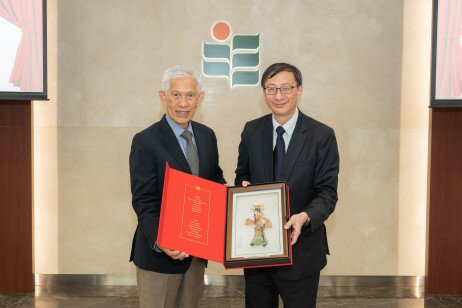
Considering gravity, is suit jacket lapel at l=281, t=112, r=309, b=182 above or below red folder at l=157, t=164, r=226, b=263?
above

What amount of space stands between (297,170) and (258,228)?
300mm

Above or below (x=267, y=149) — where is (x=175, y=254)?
below

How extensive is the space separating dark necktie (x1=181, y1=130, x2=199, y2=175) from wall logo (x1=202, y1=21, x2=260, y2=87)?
6.61 feet

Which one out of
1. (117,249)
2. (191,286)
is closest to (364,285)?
(117,249)

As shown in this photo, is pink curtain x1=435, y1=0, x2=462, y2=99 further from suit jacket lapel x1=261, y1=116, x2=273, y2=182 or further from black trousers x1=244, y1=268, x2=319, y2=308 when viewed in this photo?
black trousers x1=244, y1=268, x2=319, y2=308

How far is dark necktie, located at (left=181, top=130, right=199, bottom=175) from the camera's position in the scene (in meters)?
2.21

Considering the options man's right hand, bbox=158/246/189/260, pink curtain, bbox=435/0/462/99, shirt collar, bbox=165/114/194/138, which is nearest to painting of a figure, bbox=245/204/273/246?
man's right hand, bbox=158/246/189/260

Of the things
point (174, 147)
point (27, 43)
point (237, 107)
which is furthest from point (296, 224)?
point (27, 43)

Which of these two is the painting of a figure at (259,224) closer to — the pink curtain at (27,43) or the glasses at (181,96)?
the glasses at (181,96)

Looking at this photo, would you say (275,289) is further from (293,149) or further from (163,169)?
(163,169)

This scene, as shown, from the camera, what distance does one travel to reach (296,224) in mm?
2041

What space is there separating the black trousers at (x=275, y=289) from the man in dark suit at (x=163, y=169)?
27 cm

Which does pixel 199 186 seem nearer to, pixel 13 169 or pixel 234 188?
pixel 234 188

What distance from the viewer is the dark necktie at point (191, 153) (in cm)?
221
